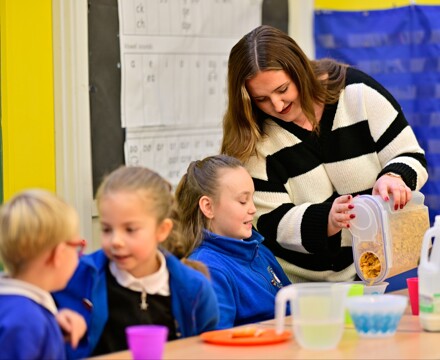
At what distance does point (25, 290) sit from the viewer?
1.67 meters

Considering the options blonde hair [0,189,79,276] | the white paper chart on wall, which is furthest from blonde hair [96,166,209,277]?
the white paper chart on wall

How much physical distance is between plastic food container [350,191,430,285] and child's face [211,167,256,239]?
282 mm

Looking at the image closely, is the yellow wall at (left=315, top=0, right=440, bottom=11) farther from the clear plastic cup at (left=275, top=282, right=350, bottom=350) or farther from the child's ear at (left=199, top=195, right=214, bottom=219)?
the clear plastic cup at (left=275, top=282, right=350, bottom=350)

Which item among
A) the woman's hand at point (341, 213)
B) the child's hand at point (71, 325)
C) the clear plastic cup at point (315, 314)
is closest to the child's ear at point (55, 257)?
the child's hand at point (71, 325)

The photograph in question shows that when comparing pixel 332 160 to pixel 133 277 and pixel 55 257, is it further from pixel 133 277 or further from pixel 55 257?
pixel 55 257

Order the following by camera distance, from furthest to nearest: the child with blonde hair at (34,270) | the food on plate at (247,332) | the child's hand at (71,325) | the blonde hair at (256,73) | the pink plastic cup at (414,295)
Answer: the blonde hair at (256,73), the pink plastic cup at (414,295), the food on plate at (247,332), the child's hand at (71,325), the child with blonde hair at (34,270)

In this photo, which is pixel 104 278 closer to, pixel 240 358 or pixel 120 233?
pixel 120 233

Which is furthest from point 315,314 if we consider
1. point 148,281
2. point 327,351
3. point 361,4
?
point 361,4

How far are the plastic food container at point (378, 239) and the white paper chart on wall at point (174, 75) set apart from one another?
100 cm

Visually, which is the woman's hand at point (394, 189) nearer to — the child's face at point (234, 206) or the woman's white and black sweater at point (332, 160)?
the woman's white and black sweater at point (332, 160)

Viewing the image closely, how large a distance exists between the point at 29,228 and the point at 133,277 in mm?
340

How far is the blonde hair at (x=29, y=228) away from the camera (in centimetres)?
165

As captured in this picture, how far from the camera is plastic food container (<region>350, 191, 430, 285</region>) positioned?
245 centimetres

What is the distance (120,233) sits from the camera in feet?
6.10
